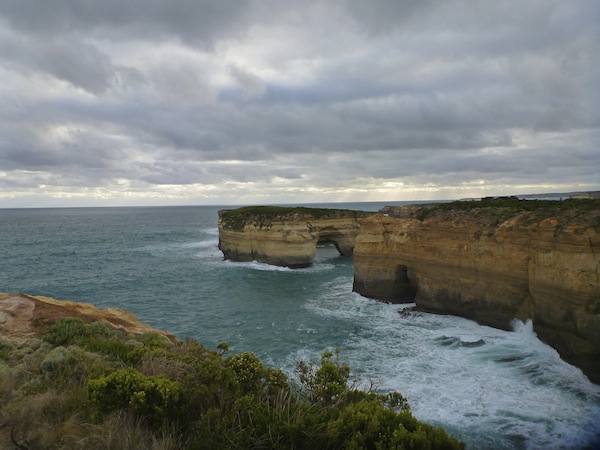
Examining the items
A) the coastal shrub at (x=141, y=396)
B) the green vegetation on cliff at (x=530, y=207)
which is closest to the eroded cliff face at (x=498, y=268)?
the green vegetation on cliff at (x=530, y=207)

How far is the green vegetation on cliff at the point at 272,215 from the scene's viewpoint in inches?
1796

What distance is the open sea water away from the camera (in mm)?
12508

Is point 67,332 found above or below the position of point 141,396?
below

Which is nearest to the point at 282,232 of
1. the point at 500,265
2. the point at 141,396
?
the point at 500,265

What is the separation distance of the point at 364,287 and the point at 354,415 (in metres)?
24.1

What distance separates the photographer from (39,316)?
43.9ft

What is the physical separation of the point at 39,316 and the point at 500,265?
21.8m

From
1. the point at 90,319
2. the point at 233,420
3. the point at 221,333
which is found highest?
the point at 233,420

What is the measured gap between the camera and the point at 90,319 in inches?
563

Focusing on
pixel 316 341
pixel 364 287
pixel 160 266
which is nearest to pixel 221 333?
pixel 316 341

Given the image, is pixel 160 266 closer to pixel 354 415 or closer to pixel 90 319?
pixel 90 319

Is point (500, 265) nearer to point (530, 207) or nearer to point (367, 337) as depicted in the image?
point (530, 207)

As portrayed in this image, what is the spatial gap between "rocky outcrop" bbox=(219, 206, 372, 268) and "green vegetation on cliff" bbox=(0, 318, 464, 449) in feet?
118

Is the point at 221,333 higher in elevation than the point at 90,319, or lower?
lower
